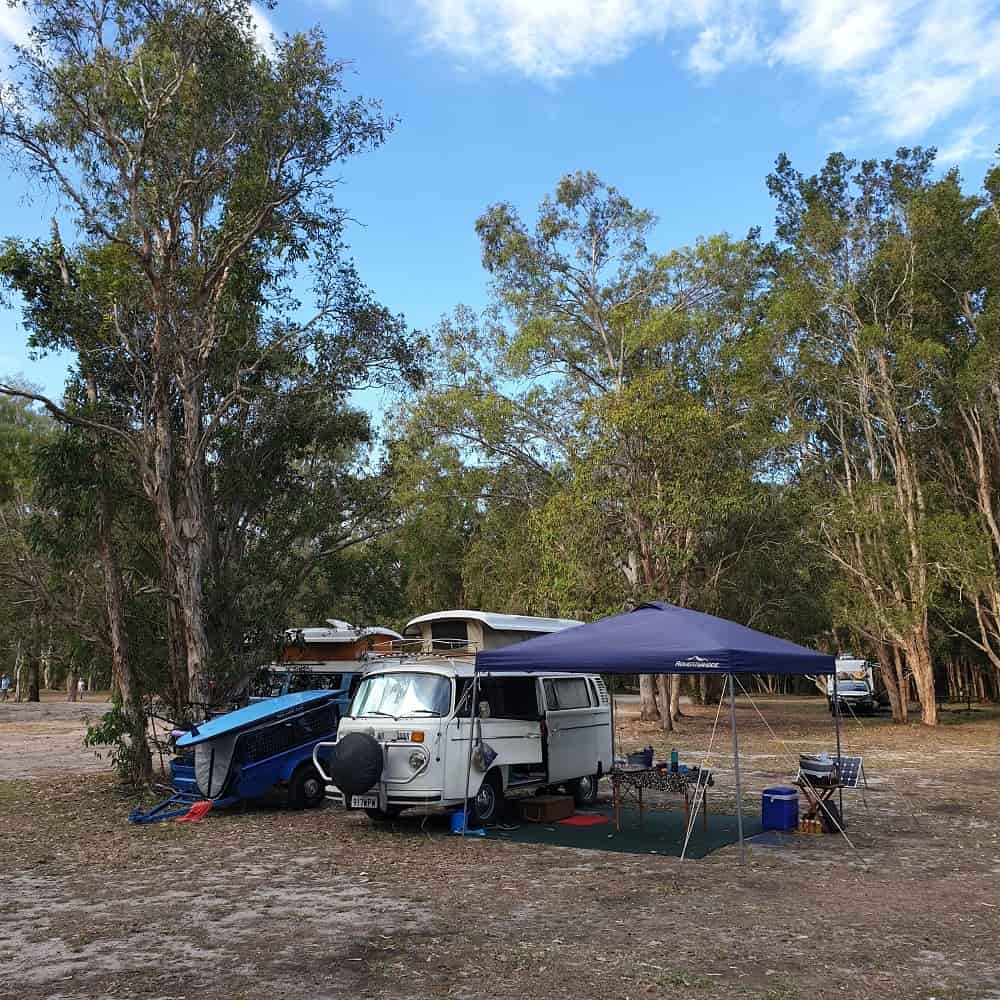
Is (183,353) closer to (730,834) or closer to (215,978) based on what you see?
(730,834)

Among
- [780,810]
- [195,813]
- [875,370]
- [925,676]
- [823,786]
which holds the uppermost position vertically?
[875,370]

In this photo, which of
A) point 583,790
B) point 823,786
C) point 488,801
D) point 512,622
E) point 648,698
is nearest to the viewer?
point 823,786

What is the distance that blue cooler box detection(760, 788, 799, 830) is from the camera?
11.6 metres

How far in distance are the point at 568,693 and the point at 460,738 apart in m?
2.42

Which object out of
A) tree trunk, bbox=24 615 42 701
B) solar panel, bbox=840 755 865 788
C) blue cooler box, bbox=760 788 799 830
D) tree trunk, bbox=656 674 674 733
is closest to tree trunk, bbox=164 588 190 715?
blue cooler box, bbox=760 788 799 830

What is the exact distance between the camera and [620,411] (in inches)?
1040

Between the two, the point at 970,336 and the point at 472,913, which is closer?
the point at 472,913

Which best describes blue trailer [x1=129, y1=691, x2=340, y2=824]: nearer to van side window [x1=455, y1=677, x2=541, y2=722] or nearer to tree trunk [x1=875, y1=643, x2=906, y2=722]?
van side window [x1=455, y1=677, x2=541, y2=722]

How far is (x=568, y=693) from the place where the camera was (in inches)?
530

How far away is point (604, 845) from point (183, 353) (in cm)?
1103

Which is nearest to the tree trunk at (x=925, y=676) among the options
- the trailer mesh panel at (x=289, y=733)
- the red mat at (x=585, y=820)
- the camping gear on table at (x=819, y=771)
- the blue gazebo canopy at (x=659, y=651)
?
the camping gear on table at (x=819, y=771)

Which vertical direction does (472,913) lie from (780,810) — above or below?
below

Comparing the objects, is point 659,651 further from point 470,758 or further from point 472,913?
point 472,913

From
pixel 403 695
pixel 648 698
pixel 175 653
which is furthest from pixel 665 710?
pixel 403 695
